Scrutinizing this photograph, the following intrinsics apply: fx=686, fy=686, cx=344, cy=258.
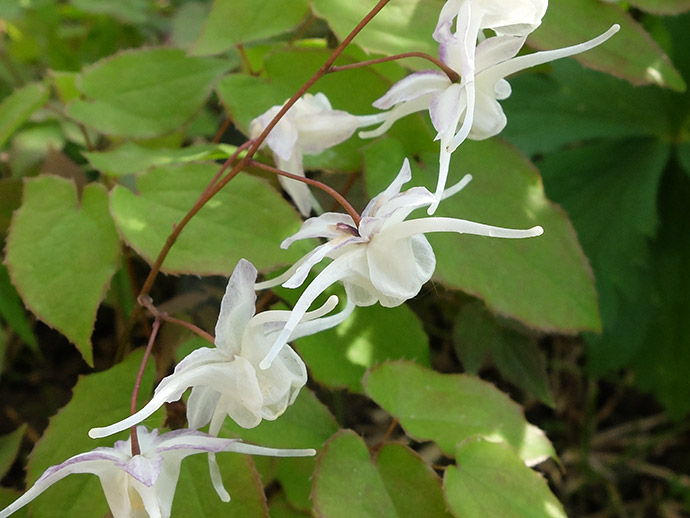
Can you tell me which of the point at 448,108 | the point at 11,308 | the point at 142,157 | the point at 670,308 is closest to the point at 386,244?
the point at 448,108

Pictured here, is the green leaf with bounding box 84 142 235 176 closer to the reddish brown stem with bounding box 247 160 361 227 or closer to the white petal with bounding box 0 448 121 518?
the reddish brown stem with bounding box 247 160 361 227

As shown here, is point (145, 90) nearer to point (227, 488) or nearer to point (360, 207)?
point (360, 207)

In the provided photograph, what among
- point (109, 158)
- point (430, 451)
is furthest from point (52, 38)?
point (430, 451)

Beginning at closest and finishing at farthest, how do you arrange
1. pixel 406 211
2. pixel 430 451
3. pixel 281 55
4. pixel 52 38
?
1. pixel 406 211
2. pixel 281 55
3. pixel 430 451
4. pixel 52 38

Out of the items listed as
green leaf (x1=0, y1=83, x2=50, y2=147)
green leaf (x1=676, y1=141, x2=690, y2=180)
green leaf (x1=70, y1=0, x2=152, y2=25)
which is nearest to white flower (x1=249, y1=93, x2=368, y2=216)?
green leaf (x1=0, y1=83, x2=50, y2=147)

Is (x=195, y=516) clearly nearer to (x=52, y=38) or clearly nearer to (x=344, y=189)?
(x=344, y=189)

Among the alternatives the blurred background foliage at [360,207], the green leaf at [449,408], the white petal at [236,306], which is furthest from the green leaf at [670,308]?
the white petal at [236,306]
